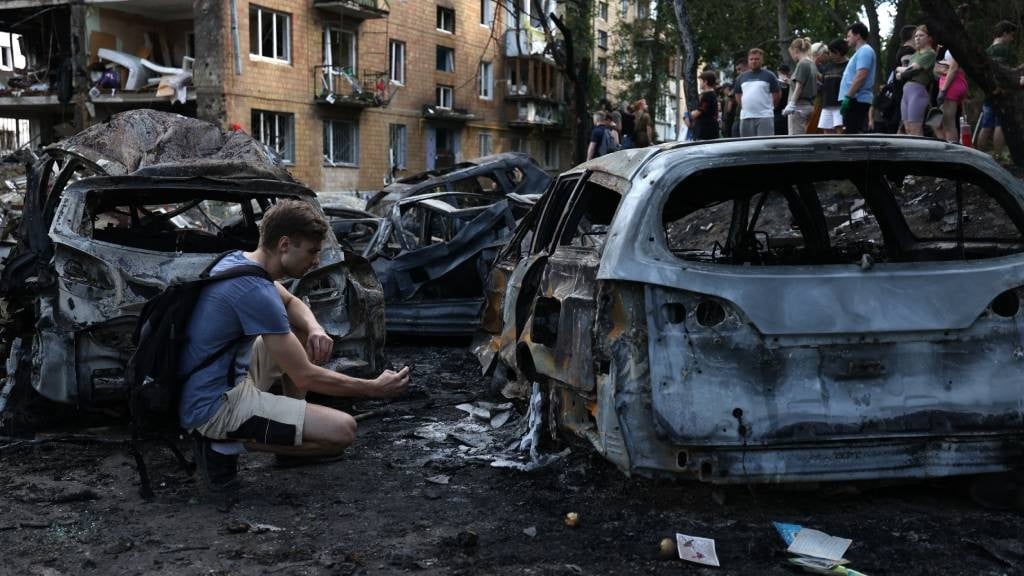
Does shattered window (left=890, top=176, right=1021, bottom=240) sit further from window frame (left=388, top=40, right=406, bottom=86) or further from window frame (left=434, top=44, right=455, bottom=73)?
window frame (left=434, top=44, right=455, bottom=73)

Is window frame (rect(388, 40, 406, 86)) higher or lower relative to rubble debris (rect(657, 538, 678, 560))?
higher

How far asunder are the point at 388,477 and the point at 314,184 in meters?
25.7

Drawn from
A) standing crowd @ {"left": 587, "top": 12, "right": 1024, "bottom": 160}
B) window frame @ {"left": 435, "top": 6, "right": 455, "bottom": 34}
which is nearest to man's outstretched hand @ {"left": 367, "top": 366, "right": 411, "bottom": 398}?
standing crowd @ {"left": 587, "top": 12, "right": 1024, "bottom": 160}

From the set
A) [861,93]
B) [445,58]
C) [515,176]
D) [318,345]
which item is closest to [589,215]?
[318,345]

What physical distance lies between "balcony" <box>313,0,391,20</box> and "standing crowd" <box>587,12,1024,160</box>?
18.5 metres

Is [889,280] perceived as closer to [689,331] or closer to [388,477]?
[689,331]

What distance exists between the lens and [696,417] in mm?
3836

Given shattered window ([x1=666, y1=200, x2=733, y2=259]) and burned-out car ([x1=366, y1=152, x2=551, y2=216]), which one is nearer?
shattered window ([x1=666, y1=200, x2=733, y2=259])

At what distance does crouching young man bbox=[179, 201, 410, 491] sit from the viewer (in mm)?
4434

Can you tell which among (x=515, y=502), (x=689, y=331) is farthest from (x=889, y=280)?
(x=515, y=502)

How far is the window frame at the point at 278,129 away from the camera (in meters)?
28.3

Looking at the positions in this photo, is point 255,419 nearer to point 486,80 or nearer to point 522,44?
point 486,80

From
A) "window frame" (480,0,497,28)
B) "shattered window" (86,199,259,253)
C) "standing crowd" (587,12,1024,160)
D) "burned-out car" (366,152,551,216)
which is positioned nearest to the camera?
"shattered window" (86,199,259,253)

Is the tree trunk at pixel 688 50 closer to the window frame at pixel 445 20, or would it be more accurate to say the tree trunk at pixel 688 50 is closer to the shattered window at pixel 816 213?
the shattered window at pixel 816 213
